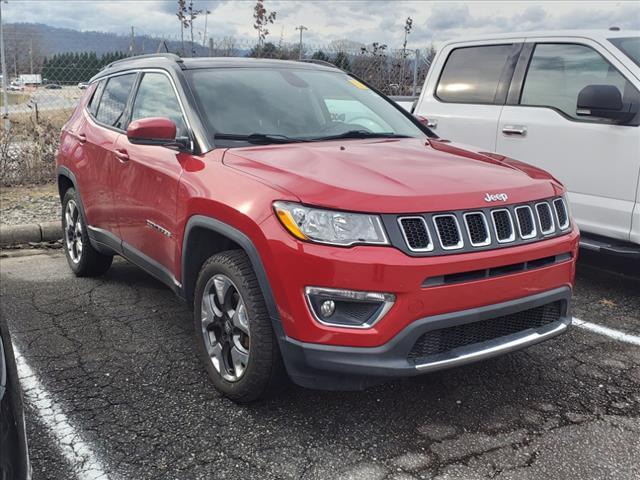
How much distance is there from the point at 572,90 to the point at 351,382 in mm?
3494

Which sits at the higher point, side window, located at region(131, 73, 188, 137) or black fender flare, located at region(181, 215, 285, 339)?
side window, located at region(131, 73, 188, 137)

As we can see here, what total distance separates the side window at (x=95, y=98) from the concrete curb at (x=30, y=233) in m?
1.95

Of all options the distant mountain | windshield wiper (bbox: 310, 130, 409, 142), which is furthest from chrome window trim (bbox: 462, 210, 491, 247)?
the distant mountain

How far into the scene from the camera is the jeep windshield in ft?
11.8

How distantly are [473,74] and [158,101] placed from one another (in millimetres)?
3141

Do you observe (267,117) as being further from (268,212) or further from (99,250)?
(99,250)

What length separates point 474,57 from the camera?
5945mm

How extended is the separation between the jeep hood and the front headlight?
39 mm

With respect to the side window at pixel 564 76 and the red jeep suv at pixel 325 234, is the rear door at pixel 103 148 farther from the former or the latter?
the side window at pixel 564 76

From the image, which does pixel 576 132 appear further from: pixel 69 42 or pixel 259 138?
pixel 69 42

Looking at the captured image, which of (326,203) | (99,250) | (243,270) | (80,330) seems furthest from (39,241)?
(326,203)

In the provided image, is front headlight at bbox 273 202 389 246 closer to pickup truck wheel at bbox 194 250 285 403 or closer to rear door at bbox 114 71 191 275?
pickup truck wheel at bbox 194 250 285 403

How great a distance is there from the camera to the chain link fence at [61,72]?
28.1 ft

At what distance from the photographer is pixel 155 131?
134 inches
